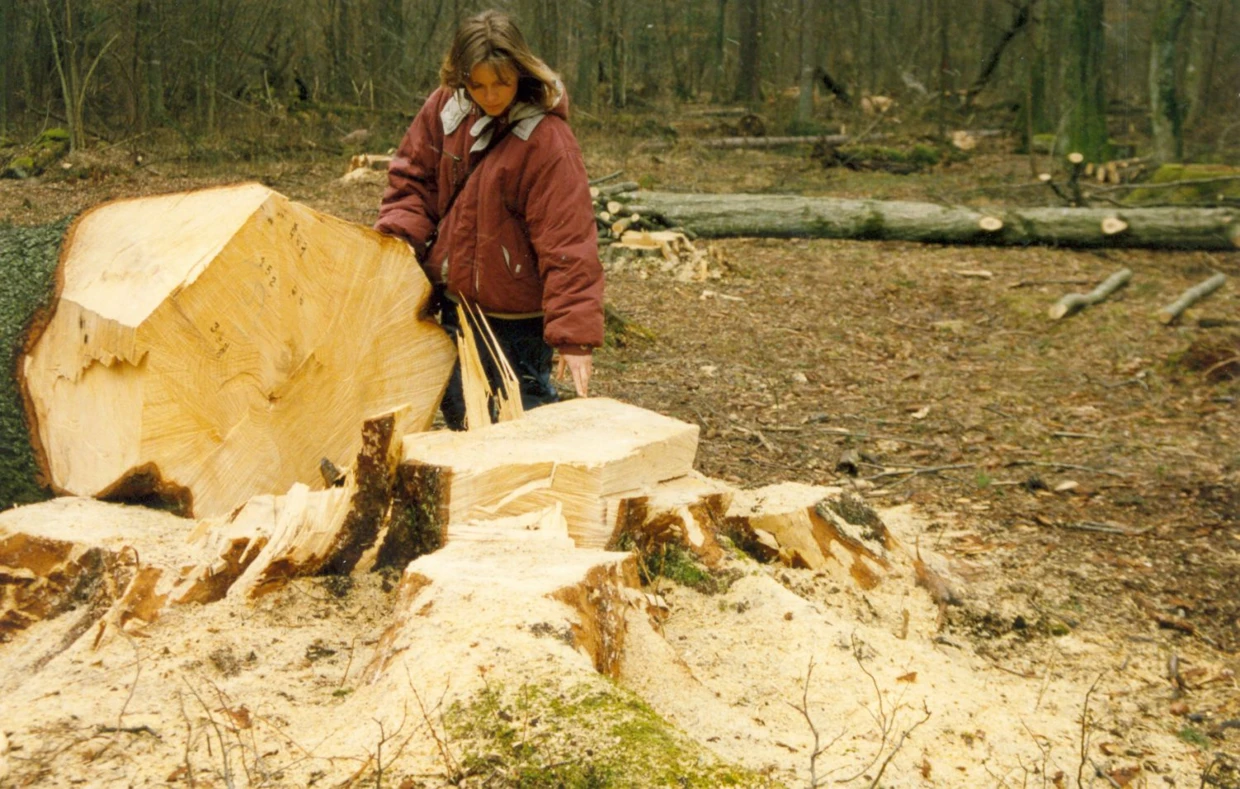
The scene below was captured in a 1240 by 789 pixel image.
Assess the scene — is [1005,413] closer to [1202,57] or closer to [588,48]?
[588,48]

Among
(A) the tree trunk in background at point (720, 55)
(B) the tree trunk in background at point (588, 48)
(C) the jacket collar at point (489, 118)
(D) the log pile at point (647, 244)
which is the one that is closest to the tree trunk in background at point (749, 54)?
(A) the tree trunk in background at point (720, 55)

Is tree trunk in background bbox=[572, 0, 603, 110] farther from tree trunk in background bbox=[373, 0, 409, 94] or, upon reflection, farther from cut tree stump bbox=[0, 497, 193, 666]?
cut tree stump bbox=[0, 497, 193, 666]

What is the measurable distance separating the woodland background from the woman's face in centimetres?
1075

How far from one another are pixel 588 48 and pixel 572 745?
19935 mm

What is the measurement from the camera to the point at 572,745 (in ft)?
6.50

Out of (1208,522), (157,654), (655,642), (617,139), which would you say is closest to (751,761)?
(655,642)

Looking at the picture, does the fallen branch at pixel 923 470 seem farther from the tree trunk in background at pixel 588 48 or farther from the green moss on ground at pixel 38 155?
the tree trunk in background at pixel 588 48

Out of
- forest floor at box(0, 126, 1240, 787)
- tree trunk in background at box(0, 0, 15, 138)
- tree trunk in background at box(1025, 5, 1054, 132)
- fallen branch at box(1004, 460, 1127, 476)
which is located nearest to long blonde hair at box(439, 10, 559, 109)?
forest floor at box(0, 126, 1240, 787)

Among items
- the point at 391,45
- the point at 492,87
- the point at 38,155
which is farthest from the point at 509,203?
the point at 391,45

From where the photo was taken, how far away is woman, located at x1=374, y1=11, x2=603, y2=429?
3.50 m

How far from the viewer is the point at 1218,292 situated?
373 inches

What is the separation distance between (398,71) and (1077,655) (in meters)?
16.3

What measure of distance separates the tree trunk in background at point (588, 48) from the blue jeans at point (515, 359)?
1714cm

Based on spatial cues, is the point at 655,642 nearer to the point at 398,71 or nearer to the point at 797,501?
the point at 797,501
